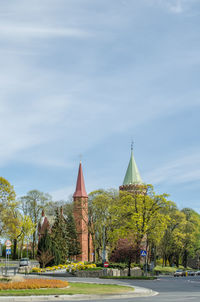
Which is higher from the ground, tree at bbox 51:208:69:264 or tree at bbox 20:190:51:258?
tree at bbox 20:190:51:258

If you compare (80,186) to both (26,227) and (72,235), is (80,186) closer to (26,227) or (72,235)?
(72,235)

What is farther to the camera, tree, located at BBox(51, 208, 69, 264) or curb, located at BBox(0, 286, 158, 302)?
tree, located at BBox(51, 208, 69, 264)

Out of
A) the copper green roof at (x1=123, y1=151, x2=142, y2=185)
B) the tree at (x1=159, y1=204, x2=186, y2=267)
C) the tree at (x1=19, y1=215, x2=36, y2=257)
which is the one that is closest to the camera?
the tree at (x1=19, y1=215, x2=36, y2=257)

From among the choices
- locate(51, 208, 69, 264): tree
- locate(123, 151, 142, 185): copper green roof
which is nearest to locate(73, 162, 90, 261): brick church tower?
locate(51, 208, 69, 264): tree

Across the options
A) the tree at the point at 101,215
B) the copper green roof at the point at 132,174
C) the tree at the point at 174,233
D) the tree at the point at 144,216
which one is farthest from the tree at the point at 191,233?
the tree at the point at 144,216

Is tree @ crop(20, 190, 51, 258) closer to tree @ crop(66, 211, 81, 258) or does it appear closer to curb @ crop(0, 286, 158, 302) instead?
tree @ crop(66, 211, 81, 258)

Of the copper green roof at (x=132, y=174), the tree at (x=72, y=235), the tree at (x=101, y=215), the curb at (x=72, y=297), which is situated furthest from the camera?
the copper green roof at (x=132, y=174)

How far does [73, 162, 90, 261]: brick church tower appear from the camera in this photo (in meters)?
68.2

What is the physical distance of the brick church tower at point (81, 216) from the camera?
6822cm

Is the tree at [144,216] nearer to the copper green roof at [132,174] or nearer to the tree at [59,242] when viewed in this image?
the tree at [59,242]

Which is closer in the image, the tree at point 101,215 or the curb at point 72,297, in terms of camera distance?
the curb at point 72,297

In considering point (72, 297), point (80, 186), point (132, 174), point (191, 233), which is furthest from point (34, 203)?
point (72, 297)

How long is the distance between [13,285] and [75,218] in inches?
2116

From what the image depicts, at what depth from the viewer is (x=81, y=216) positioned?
67062 mm
